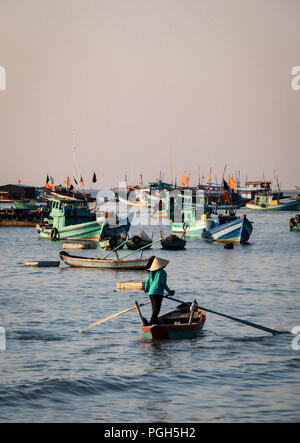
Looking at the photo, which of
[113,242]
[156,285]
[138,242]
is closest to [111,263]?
[138,242]

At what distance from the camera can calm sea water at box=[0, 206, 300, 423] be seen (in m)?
13.7

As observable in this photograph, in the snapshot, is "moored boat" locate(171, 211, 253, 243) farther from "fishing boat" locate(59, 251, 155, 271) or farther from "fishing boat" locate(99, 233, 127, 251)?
"fishing boat" locate(59, 251, 155, 271)

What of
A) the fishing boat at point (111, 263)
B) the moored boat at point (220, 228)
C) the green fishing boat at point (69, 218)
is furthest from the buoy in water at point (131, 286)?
the moored boat at point (220, 228)

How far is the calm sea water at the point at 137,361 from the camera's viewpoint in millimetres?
13656

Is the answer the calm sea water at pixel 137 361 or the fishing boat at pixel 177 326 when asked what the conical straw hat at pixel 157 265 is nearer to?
the fishing boat at pixel 177 326

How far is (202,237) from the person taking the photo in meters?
62.7

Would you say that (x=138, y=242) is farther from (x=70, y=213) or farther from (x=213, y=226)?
(x=213, y=226)

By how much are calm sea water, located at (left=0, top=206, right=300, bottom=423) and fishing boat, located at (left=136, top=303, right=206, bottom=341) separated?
25 centimetres

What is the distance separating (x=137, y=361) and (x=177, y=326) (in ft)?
7.15

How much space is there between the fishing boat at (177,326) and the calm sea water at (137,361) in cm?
25

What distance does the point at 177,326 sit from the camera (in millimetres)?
18703

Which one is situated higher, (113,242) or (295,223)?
(295,223)
